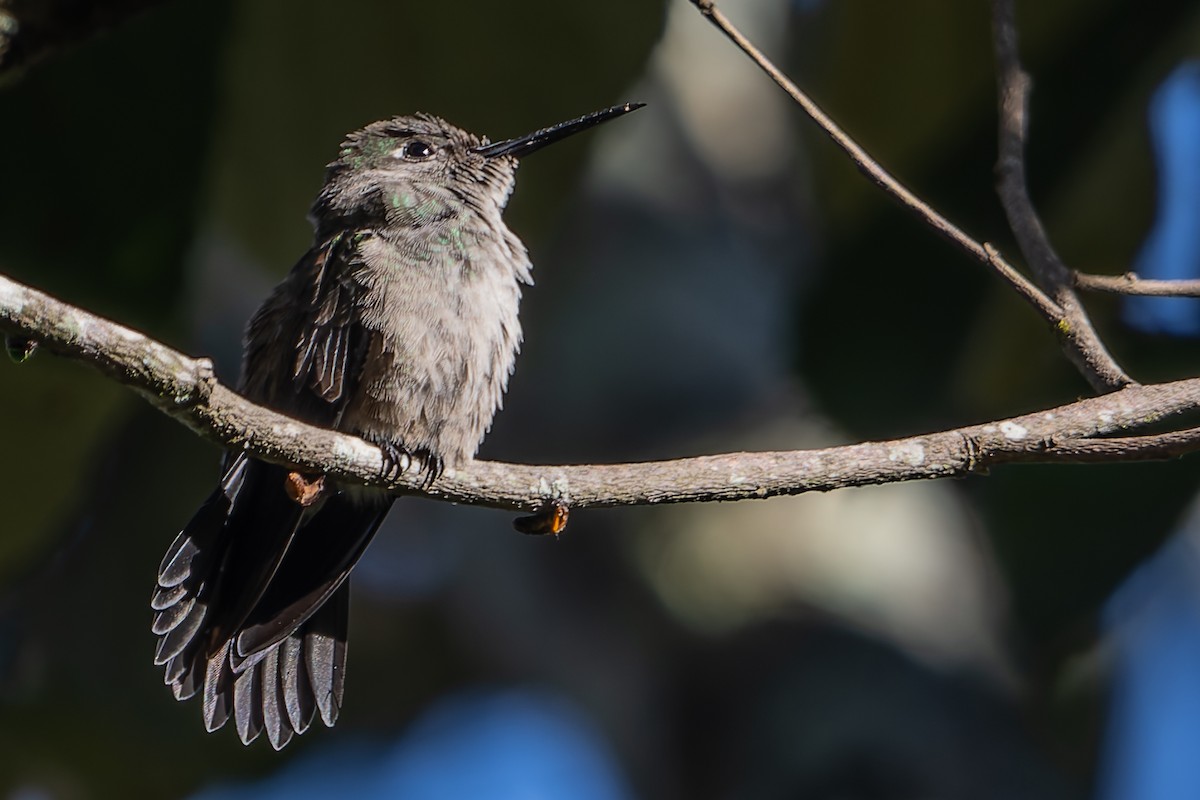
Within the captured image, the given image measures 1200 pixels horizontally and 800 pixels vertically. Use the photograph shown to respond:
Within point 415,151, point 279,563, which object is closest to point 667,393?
point 415,151

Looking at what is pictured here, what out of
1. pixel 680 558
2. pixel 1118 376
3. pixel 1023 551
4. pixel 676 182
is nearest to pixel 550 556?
pixel 680 558

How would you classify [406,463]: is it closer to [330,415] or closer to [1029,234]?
[330,415]

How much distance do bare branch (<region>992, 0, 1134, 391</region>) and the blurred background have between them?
106 centimetres

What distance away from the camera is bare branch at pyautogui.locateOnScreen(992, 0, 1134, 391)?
2.79 metres

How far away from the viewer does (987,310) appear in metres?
4.80

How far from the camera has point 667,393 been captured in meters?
10.3

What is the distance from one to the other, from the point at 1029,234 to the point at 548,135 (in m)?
1.56

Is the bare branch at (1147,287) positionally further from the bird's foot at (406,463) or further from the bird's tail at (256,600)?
the bird's tail at (256,600)

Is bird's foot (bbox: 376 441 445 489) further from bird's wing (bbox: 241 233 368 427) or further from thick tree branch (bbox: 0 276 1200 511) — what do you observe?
bird's wing (bbox: 241 233 368 427)

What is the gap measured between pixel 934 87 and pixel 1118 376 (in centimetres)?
197

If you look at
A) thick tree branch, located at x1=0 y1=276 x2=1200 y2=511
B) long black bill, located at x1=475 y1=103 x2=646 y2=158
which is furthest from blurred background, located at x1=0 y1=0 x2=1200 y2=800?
thick tree branch, located at x1=0 y1=276 x2=1200 y2=511

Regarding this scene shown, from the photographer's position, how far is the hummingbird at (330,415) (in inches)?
141

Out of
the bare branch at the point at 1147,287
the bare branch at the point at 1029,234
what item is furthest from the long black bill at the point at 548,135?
the bare branch at the point at 1147,287

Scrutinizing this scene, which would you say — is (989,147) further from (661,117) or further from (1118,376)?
(661,117)
